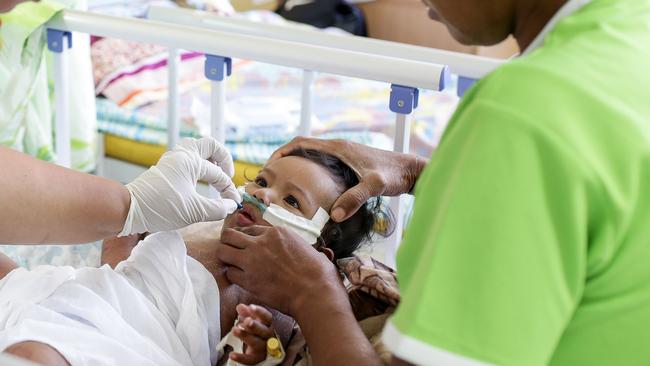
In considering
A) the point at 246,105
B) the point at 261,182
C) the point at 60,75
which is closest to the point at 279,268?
the point at 261,182

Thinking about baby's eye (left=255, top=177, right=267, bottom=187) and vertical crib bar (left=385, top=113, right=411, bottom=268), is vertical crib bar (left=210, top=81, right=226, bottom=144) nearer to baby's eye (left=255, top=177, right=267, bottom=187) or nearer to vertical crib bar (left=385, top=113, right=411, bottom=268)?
baby's eye (left=255, top=177, right=267, bottom=187)

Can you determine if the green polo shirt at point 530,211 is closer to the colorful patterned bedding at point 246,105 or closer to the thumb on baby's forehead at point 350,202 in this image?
the thumb on baby's forehead at point 350,202

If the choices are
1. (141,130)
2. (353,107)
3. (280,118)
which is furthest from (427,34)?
(141,130)

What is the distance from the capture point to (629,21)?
902 millimetres

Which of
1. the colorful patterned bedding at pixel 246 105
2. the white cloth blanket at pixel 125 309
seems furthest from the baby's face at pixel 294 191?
the colorful patterned bedding at pixel 246 105

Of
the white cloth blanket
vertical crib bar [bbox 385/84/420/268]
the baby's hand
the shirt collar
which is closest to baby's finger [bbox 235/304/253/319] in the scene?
the baby's hand

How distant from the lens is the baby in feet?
4.46

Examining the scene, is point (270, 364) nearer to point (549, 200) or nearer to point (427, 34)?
point (549, 200)

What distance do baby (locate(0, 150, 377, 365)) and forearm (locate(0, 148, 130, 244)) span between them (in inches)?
4.4

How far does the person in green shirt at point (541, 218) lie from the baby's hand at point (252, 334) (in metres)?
0.57

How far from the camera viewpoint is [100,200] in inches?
56.8

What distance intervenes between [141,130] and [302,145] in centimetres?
135

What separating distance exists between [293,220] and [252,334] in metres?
0.32

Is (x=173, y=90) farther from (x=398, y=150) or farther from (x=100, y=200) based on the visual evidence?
(x=100, y=200)
